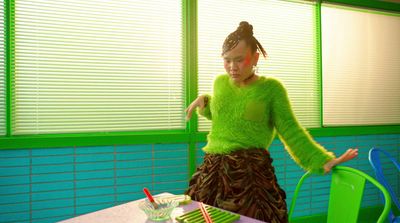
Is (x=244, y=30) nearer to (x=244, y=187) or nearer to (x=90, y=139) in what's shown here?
(x=244, y=187)

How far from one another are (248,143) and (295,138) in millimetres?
220

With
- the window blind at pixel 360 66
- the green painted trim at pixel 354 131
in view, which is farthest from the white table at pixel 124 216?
the window blind at pixel 360 66

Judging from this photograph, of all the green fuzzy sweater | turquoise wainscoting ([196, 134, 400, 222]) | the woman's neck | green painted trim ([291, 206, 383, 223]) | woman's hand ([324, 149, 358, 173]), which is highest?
the woman's neck

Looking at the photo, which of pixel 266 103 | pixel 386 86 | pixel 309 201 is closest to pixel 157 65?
pixel 266 103

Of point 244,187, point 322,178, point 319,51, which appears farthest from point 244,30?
point 322,178

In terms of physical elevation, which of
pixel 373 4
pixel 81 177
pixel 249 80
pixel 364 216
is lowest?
pixel 364 216

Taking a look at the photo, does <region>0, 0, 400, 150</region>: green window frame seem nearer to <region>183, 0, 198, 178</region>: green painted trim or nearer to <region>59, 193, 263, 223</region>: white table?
<region>183, 0, 198, 178</region>: green painted trim

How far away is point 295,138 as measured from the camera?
1.71m

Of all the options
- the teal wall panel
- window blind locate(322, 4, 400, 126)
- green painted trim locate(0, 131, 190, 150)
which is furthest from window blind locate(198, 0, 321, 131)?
the teal wall panel

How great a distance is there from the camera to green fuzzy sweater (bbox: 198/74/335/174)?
5.67 feet

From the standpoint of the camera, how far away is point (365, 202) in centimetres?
391

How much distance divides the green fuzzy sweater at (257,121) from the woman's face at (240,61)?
0.07 meters

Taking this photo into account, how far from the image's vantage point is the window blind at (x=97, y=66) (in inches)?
103

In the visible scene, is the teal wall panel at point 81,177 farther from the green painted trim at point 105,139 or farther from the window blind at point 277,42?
the window blind at point 277,42
